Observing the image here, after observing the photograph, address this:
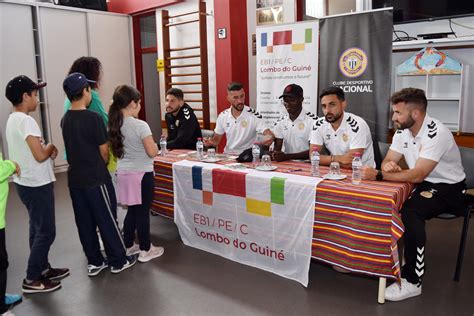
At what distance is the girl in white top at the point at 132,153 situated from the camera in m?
2.69

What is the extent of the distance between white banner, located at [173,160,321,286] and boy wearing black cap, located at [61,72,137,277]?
577 millimetres

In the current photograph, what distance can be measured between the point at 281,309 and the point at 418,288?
32.4 inches

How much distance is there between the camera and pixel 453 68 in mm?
4227

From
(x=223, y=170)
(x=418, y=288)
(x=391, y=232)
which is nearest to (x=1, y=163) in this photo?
(x=223, y=170)

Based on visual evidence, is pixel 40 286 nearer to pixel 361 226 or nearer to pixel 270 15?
pixel 361 226

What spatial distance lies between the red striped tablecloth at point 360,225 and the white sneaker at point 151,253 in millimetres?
1228

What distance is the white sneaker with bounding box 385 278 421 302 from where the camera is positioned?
2.28 m

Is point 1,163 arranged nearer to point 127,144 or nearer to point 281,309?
point 127,144

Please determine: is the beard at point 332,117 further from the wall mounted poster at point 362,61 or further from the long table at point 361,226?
the wall mounted poster at point 362,61

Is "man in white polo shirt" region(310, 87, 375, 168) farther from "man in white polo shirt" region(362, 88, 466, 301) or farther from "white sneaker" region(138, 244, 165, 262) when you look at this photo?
"white sneaker" region(138, 244, 165, 262)

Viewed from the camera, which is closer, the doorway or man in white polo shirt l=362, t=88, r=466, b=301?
man in white polo shirt l=362, t=88, r=466, b=301

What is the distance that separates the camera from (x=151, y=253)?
9.84 feet

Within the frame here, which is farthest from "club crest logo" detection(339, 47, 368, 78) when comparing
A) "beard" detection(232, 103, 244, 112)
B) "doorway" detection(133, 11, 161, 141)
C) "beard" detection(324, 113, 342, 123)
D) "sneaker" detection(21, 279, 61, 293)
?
"doorway" detection(133, 11, 161, 141)

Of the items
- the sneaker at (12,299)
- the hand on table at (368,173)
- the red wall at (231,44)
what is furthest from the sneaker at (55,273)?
the red wall at (231,44)
